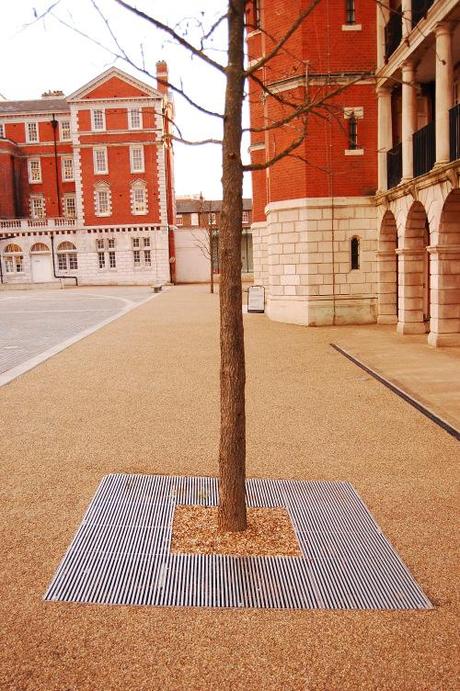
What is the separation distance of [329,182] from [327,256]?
213 cm

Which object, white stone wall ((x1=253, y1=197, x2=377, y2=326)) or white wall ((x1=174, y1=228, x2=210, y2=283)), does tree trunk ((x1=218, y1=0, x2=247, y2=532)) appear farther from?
white wall ((x1=174, y1=228, x2=210, y2=283))

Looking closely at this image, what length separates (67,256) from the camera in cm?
5800

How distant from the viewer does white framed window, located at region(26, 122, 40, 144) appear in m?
62.0

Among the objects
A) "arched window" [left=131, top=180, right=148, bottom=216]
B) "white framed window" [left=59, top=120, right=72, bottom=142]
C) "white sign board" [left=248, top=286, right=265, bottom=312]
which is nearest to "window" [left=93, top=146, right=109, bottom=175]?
"arched window" [left=131, top=180, right=148, bottom=216]

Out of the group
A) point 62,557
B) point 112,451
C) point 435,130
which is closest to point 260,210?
point 435,130

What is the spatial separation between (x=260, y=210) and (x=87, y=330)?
11.8 meters

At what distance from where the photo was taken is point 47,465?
6.74 metres

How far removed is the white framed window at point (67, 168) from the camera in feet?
204

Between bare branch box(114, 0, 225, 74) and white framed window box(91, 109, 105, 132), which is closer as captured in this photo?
bare branch box(114, 0, 225, 74)

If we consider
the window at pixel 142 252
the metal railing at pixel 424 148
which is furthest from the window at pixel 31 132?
the metal railing at pixel 424 148

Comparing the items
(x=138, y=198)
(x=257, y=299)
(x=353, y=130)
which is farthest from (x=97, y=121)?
(x=353, y=130)

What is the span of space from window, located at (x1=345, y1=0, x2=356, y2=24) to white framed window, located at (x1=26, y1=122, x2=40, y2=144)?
48.0 m

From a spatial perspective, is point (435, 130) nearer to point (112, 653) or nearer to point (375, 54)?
point (375, 54)

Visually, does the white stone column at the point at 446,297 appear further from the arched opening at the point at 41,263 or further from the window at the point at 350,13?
the arched opening at the point at 41,263
